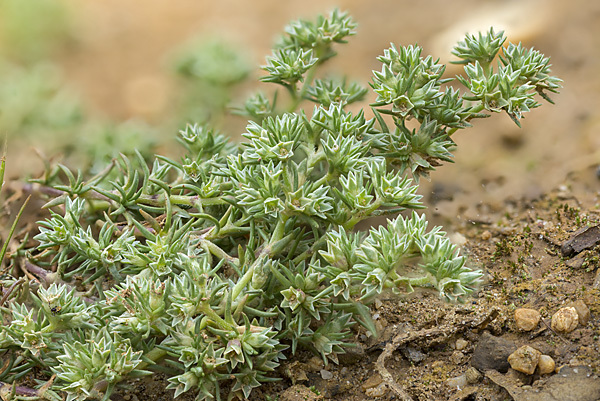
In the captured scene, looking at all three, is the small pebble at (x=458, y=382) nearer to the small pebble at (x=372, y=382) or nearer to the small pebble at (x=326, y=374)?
the small pebble at (x=372, y=382)

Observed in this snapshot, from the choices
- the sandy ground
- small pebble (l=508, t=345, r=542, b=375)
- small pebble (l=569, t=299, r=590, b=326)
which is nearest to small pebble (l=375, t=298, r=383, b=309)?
small pebble (l=508, t=345, r=542, b=375)

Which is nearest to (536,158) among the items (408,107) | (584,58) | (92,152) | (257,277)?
(584,58)

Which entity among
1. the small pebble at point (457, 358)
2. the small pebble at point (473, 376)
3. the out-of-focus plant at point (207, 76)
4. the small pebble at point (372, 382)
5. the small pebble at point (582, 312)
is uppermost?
the out-of-focus plant at point (207, 76)

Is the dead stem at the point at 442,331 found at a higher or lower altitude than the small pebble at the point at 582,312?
lower

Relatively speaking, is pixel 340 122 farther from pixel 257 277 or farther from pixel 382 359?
pixel 382 359

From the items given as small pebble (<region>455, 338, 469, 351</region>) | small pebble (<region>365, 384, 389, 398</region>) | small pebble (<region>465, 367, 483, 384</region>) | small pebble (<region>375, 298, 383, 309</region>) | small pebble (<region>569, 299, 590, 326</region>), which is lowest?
small pebble (<region>365, 384, 389, 398</region>)

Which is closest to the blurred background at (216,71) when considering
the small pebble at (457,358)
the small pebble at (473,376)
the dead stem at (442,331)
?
the dead stem at (442,331)

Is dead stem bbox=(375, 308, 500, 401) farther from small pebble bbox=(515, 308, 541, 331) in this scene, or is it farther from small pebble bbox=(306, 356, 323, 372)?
small pebble bbox=(306, 356, 323, 372)
